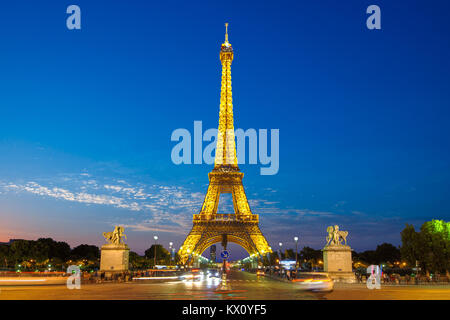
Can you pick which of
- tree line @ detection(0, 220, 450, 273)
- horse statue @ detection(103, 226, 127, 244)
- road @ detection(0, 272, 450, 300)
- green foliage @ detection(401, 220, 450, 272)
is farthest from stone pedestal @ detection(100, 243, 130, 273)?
green foliage @ detection(401, 220, 450, 272)

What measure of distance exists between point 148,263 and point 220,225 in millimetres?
36634

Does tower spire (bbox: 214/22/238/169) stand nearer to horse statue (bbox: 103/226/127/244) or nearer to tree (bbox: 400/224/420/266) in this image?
tree (bbox: 400/224/420/266)

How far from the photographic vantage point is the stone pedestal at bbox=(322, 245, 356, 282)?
130 ft

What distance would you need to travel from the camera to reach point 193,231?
89.9 meters

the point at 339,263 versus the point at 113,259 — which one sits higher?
the point at 113,259

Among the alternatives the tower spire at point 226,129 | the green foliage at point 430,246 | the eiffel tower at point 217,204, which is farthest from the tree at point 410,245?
the tower spire at point 226,129

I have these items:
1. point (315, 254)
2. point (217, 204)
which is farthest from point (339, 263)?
point (315, 254)

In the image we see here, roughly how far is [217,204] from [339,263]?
58.2 meters

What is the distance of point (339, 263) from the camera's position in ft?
130

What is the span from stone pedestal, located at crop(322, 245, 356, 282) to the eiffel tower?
48508 mm

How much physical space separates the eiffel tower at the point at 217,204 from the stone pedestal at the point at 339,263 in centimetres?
4851

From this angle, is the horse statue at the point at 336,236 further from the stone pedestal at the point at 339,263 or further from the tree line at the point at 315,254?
the tree line at the point at 315,254

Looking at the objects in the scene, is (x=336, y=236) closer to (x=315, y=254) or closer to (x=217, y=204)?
(x=217, y=204)
